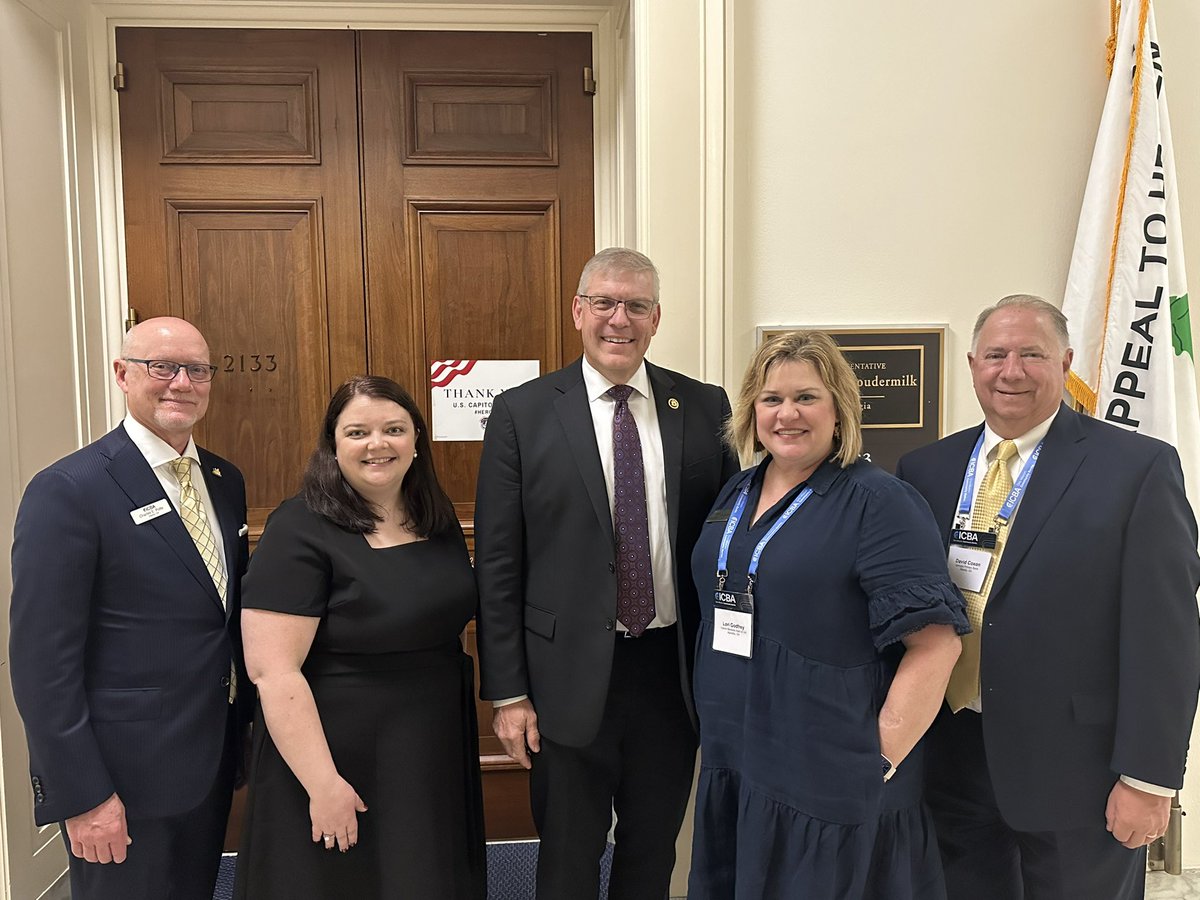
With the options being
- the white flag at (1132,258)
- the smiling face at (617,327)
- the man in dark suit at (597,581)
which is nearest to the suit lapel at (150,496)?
the man in dark suit at (597,581)

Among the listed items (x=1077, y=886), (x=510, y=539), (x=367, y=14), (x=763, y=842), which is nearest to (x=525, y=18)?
(x=367, y=14)

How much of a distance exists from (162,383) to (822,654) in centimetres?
149

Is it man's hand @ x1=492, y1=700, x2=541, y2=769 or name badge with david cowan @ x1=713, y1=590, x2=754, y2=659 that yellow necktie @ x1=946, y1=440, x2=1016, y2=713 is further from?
man's hand @ x1=492, y1=700, x2=541, y2=769

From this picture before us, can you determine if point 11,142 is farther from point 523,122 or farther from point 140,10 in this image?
point 523,122

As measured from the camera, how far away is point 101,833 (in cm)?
164

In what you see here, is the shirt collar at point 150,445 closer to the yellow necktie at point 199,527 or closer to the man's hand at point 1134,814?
the yellow necktie at point 199,527

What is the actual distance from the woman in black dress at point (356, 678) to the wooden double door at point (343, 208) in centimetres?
96

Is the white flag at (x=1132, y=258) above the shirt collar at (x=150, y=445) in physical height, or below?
above

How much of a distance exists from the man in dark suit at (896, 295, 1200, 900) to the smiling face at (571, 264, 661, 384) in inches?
29.1

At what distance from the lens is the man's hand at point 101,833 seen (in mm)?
1634

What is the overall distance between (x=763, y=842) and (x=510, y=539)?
81cm

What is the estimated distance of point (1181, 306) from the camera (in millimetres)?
2420

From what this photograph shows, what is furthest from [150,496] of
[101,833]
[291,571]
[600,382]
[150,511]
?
[600,382]

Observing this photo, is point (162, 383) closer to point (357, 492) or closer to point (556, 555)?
point (357, 492)
